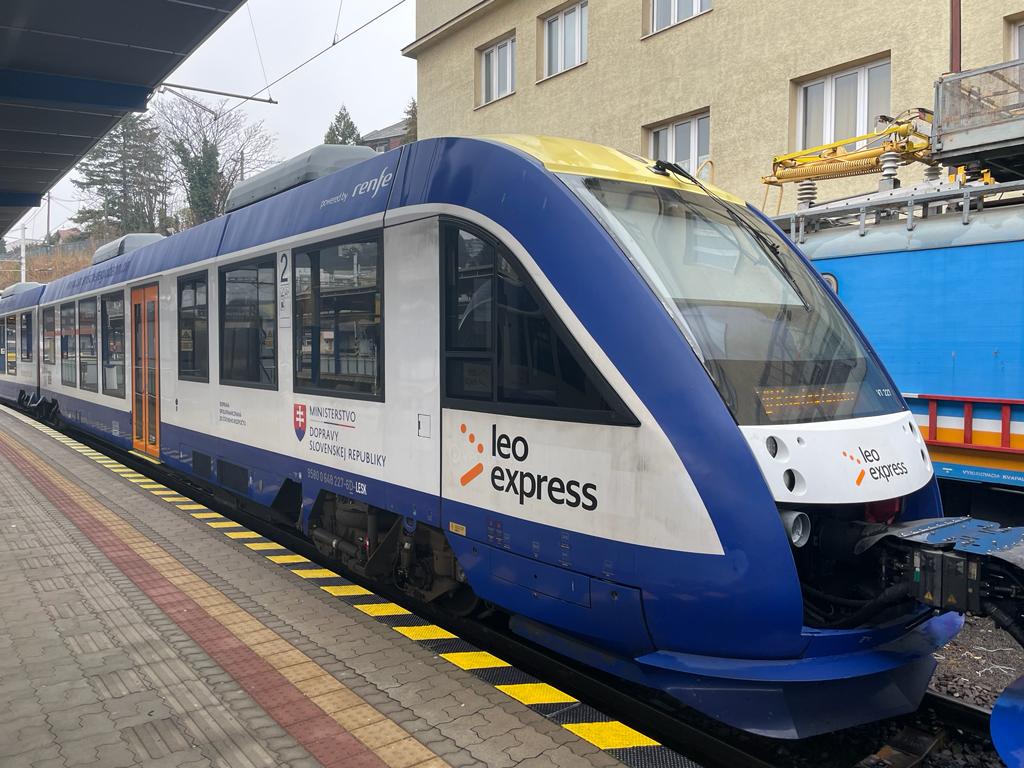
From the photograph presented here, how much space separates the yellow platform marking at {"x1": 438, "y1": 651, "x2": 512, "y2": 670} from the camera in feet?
14.6

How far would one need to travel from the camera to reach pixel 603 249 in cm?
381

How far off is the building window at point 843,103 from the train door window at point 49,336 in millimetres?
13916

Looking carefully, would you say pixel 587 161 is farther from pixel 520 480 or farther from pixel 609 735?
pixel 609 735

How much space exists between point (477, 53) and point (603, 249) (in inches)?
775

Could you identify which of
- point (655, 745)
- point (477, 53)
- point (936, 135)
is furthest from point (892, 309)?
point (477, 53)

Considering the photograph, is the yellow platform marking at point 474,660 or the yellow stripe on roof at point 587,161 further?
the yellow platform marking at point 474,660

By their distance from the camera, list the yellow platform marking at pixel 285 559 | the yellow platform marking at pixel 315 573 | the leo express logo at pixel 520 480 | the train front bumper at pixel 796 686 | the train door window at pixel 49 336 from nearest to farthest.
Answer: the train front bumper at pixel 796 686 → the leo express logo at pixel 520 480 → the yellow platform marking at pixel 315 573 → the yellow platform marking at pixel 285 559 → the train door window at pixel 49 336

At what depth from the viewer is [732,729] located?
4.09m

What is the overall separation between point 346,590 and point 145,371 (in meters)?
5.75

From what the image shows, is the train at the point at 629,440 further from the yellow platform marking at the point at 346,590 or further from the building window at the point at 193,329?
the building window at the point at 193,329

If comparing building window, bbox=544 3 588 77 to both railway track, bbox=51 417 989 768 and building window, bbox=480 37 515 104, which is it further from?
railway track, bbox=51 417 989 768

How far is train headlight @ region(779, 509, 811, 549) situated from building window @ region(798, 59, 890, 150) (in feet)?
37.8

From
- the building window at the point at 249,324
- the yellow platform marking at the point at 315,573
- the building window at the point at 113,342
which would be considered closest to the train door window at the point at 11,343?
the building window at the point at 113,342

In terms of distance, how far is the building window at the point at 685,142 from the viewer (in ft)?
53.2
